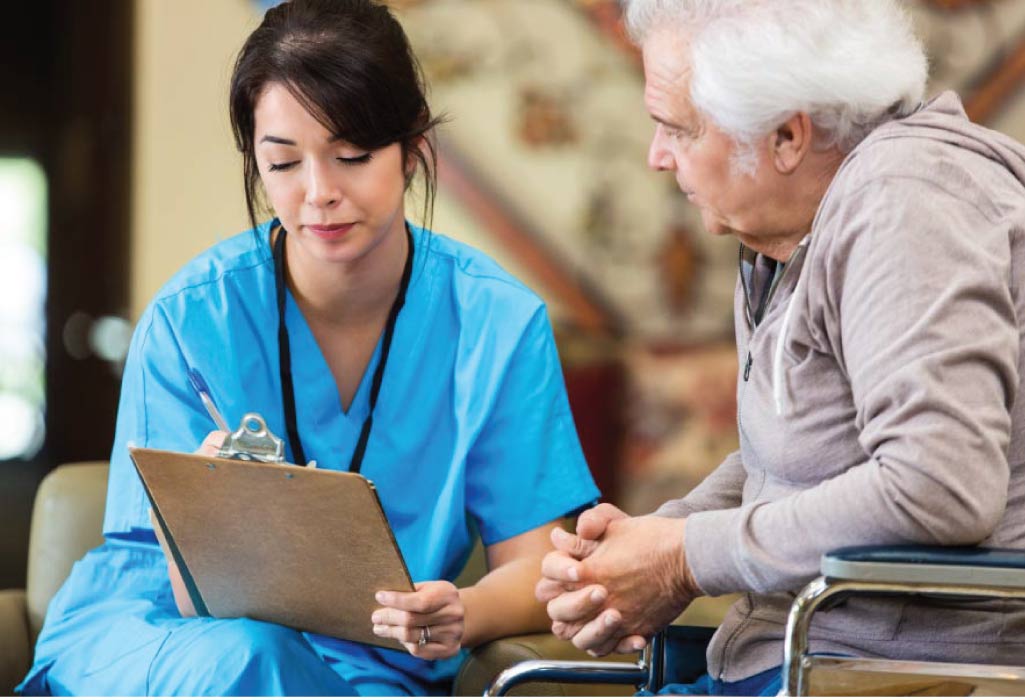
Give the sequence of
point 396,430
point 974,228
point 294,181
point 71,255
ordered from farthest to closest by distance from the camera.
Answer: point 71,255
point 396,430
point 294,181
point 974,228

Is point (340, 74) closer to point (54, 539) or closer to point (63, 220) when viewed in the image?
point (54, 539)

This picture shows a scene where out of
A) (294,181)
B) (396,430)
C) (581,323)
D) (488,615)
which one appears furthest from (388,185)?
(581,323)

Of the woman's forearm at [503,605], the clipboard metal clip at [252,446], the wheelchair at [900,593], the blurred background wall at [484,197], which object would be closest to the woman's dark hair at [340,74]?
the clipboard metal clip at [252,446]

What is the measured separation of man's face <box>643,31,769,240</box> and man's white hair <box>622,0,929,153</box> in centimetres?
2

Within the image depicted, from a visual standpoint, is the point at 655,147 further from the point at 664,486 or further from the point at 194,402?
the point at 664,486

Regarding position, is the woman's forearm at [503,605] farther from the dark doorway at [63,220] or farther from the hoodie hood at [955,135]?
the dark doorway at [63,220]

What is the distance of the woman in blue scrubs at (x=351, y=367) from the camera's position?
1.63 meters

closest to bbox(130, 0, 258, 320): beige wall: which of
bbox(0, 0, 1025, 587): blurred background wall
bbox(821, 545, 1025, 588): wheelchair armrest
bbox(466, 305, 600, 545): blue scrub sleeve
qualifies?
bbox(0, 0, 1025, 587): blurred background wall

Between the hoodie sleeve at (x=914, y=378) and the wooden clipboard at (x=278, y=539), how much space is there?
1.31 ft

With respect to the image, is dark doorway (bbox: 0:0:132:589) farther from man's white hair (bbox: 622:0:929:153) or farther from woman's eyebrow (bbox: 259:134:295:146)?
man's white hair (bbox: 622:0:929:153)

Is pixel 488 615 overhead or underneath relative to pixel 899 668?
underneath

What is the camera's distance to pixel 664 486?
3.76m

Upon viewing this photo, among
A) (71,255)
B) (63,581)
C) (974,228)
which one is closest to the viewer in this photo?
(974,228)

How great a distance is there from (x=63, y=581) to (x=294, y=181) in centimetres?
76
